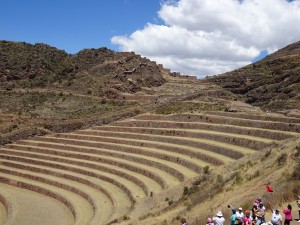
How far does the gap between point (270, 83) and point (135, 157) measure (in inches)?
1467

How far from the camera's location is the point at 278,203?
40.7 feet

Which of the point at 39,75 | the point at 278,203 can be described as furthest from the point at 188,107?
the point at 39,75

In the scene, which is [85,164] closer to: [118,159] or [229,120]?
[118,159]

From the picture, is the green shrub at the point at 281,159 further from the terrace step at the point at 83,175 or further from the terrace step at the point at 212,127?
the terrace step at the point at 83,175

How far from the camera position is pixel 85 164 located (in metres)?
25.9

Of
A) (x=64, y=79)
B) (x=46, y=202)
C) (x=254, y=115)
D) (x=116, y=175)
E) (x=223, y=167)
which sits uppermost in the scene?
(x=64, y=79)

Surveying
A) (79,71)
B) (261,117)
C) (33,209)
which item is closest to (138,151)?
(33,209)

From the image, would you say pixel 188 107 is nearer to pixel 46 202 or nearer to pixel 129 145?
pixel 129 145

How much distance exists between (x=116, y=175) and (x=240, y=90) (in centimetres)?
4059

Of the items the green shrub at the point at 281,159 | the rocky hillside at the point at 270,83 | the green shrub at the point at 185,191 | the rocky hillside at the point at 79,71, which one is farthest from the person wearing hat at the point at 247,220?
the rocky hillside at the point at 79,71

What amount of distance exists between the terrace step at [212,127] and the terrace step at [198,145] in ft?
5.42

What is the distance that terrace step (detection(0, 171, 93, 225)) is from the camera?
18859 millimetres

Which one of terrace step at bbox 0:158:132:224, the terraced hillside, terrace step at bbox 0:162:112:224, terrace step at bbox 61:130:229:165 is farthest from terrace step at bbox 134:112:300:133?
terrace step at bbox 0:162:112:224

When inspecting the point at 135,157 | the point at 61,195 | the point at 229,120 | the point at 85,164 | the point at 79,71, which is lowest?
the point at 61,195
